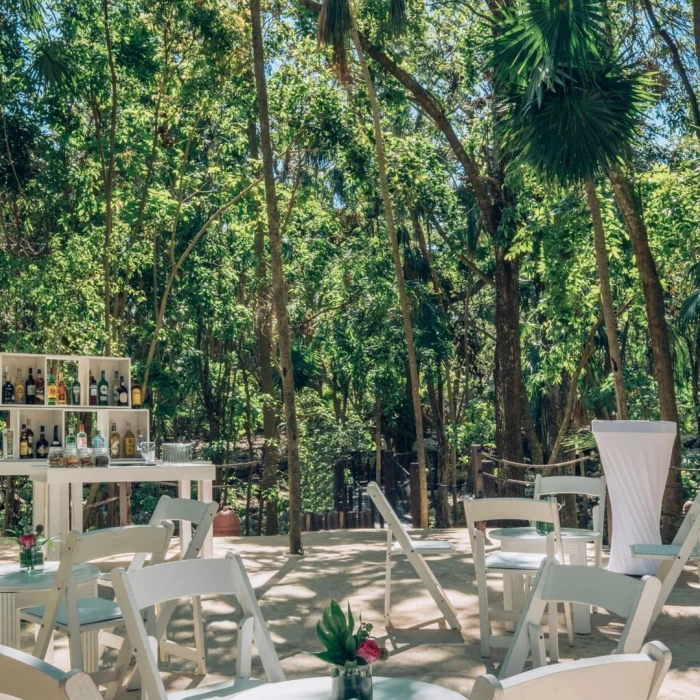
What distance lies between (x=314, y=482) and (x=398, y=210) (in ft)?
13.3

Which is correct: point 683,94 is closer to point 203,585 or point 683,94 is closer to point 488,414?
point 488,414

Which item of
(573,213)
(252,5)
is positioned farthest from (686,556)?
(573,213)

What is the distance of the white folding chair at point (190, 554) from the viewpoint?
3.73 m

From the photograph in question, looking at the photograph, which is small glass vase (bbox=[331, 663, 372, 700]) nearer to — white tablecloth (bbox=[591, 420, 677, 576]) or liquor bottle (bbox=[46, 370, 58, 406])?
white tablecloth (bbox=[591, 420, 677, 576])

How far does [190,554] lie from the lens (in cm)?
370

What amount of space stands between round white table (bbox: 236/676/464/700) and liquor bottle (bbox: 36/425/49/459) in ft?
17.4

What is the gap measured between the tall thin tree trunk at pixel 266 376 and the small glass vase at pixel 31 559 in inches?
342

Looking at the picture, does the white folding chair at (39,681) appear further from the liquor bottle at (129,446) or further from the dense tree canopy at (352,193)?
the dense tree canopy at (352,193)

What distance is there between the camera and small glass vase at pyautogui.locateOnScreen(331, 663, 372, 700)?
6.57 ft

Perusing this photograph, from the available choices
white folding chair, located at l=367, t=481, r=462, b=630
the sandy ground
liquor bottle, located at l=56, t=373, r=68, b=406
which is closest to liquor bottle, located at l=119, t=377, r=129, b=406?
liquor bottle, located at l=56, t=373, r=68, b=406

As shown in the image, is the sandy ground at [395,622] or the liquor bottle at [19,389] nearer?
the sandy ground at [395,622]

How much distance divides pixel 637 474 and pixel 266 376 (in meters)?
8.71

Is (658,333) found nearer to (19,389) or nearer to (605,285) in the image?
(605,285)

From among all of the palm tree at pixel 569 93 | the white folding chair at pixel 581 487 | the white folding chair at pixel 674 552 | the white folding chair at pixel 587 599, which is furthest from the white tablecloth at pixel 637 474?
the white folding chair at pixel 587 599
